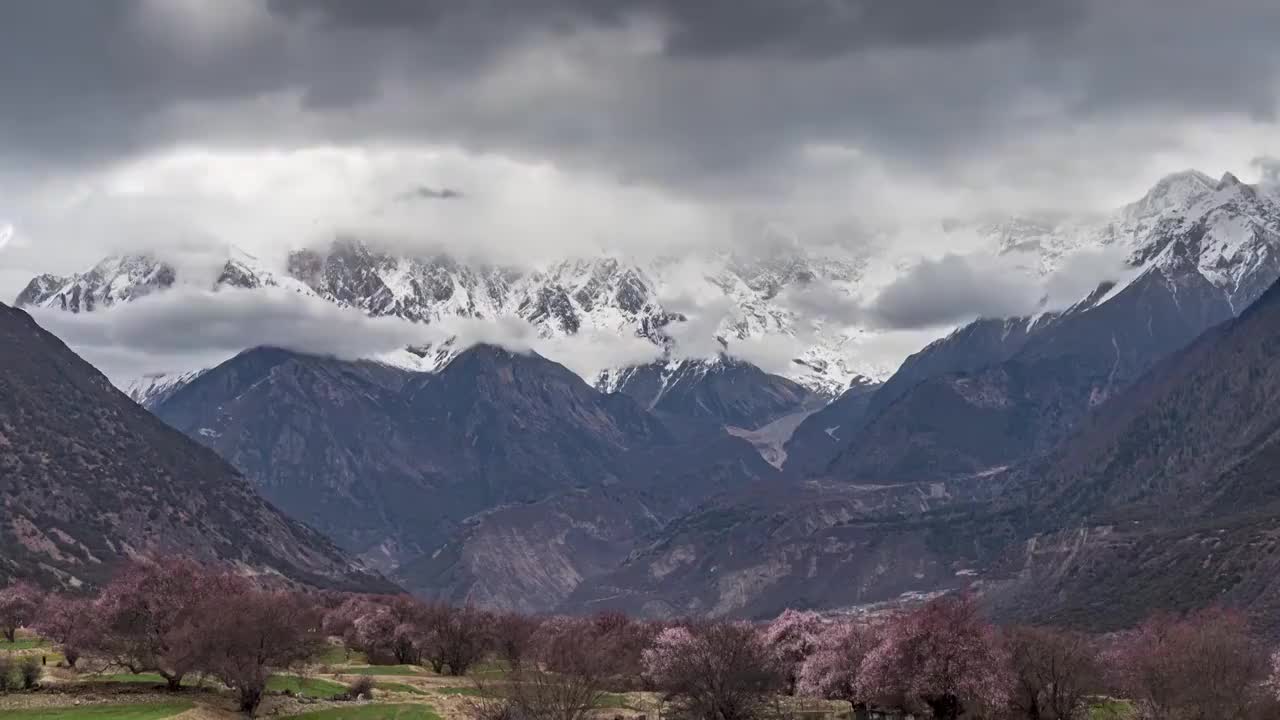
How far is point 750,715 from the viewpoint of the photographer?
126750 millimetres

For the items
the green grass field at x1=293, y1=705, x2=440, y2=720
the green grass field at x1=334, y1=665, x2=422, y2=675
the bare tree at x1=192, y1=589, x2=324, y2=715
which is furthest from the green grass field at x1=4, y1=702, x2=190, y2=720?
the green grass field at x1=334, y1=665, x2=422, y2=675

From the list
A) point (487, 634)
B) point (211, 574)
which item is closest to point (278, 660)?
point (211, 574)

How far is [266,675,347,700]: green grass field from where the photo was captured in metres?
138

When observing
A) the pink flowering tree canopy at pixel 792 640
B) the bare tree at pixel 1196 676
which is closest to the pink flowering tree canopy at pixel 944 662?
the bare tree at pixel 1196 676

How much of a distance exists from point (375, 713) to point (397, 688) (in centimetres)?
2333

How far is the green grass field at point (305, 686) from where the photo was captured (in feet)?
454

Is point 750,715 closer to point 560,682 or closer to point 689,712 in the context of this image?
point 689,712

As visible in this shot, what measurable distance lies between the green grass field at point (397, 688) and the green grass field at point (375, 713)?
15.9 meters

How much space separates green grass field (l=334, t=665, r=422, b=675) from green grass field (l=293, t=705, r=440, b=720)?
36.6 m

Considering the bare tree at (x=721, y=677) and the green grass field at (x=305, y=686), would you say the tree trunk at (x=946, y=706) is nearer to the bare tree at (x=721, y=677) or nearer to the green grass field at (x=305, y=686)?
the bare tree at (x=721, y=677)

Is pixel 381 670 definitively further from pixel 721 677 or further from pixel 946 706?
pixel 946 706

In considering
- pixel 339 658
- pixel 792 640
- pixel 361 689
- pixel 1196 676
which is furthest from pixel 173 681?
pixel 1196 676

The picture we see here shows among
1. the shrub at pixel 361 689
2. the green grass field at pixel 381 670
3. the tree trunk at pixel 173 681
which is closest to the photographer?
the tree trunk at pixel 173 681

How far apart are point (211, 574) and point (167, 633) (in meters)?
16.6
